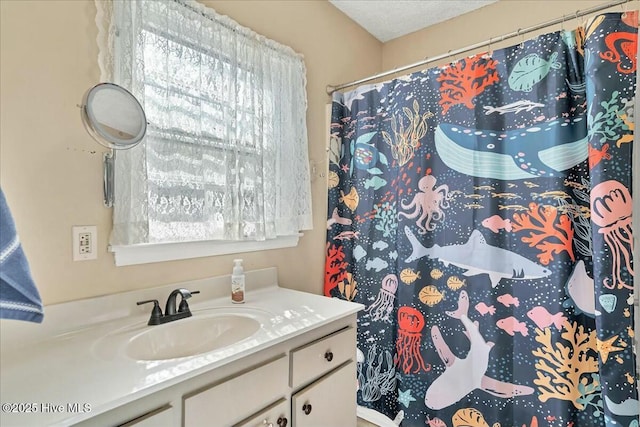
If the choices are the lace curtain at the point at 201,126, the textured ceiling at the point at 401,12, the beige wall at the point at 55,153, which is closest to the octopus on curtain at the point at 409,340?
the lace curtain at the point at 201,126

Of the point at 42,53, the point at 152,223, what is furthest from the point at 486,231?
the point at 42,53

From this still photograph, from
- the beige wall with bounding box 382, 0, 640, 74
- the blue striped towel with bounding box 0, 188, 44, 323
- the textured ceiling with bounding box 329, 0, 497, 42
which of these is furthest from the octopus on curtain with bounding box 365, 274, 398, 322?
the textured ceiling with bounding box 329, 0, 497, 42

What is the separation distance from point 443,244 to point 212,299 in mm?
1082

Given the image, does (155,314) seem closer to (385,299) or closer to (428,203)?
(385,299)

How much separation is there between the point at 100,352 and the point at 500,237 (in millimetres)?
1509

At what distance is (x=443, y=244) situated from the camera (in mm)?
1625

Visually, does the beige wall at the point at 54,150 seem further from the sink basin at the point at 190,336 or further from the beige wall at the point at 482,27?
the beige wall at the point at 482,27

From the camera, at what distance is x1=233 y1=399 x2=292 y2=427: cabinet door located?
98 cm

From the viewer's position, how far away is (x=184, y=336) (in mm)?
1216

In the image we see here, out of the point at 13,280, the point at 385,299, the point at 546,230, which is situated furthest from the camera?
the point at 385,299

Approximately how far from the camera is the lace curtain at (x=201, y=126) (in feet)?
3.91

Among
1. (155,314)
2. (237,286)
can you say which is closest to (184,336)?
(155,314)

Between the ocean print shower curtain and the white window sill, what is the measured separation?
2.02 ft

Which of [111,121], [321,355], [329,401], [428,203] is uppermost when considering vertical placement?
[111,121]
